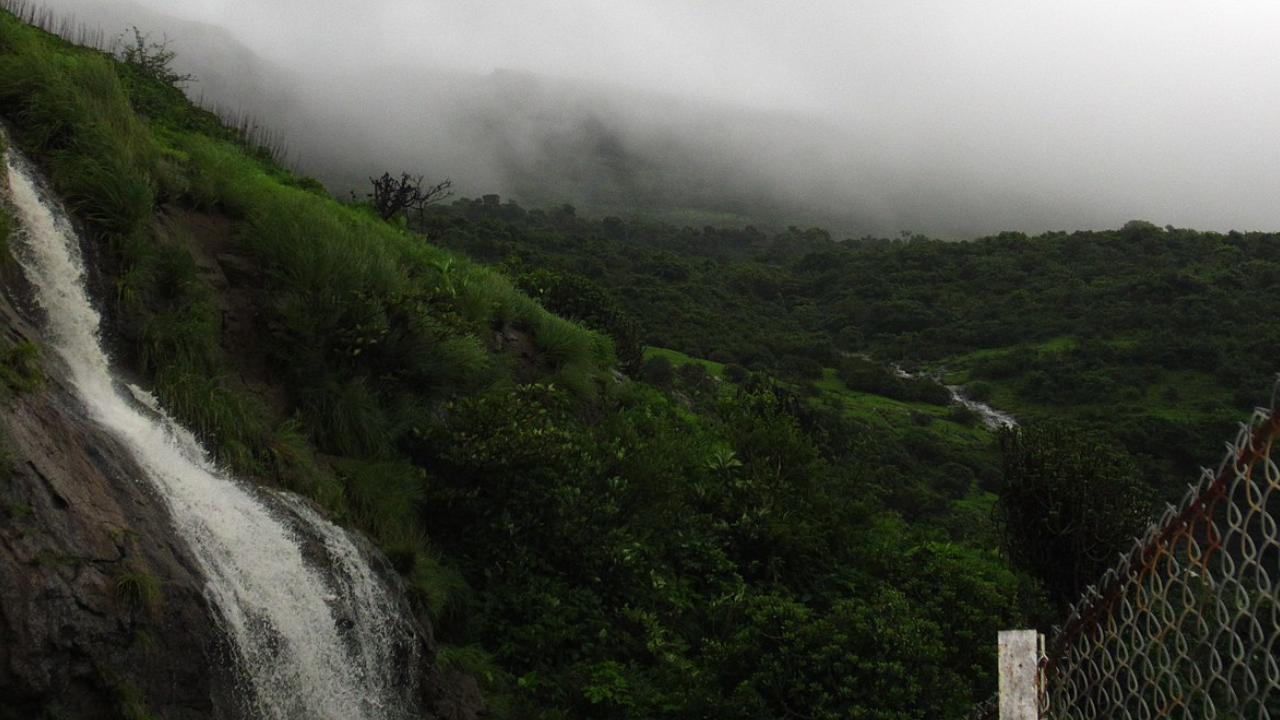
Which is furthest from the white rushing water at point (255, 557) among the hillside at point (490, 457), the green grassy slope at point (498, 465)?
the green grassy slope at point (498, 465)

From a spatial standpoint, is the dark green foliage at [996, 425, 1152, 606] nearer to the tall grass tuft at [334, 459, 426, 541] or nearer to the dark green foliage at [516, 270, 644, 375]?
the tall grass tuft at [334, 459, 426, 541]

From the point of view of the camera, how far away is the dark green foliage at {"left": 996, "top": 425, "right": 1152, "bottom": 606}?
1176cm

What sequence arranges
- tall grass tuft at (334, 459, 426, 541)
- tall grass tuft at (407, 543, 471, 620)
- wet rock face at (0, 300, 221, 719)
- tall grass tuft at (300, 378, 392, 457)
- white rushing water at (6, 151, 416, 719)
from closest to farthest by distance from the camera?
1. wet rock face at (0, 300, 221, 719)
2. white rushing water at (6, 151, 416, 719)
3. tall grass tuft at (407, 543, 471, 620)
4. tall grass tuft at (334, 459, 426, 541)
5. tall grass tuft at (300, 378, 392, 457)

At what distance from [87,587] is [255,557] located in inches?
57.0

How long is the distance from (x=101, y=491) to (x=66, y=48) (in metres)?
10.3

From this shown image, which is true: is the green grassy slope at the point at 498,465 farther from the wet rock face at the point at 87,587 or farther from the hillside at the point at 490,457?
the wet rock face at the point at 87,587

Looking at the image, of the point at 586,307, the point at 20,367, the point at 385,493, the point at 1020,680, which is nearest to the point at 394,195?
the point at 586,307

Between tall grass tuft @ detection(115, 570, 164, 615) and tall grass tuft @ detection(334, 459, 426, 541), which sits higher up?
tall grass tuft @ detection(115, 570, 164, 615)

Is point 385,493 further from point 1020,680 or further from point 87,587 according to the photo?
point 1020,680

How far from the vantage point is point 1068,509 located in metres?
12.1

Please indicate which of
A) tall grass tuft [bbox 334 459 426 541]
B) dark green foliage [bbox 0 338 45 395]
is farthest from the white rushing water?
tall grass tuft [bbox 334 459 426 541]

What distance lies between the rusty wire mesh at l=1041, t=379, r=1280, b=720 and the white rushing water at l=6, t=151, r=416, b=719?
4718mm

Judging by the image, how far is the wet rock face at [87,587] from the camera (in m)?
5.08

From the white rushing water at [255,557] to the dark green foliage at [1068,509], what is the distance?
7591mm
